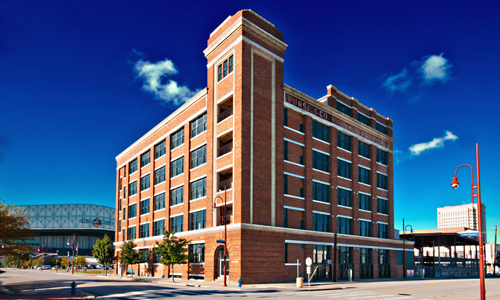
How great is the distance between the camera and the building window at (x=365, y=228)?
58600 mm

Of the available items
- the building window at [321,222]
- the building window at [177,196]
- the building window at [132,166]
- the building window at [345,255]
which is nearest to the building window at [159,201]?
the building window at [177,196]

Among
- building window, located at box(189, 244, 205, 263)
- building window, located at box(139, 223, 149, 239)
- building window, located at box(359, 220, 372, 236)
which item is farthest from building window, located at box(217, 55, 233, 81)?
building window, located at box(359, 220, 372, 236)

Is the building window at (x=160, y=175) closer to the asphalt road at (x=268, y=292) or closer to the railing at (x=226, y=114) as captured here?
the railing at (x=226, y=114)

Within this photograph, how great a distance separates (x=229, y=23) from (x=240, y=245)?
24.6m

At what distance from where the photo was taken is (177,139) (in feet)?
190

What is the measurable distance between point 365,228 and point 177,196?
27.2 meters

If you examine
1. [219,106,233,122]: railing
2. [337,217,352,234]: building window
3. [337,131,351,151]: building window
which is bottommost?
[337,217,352,234]: building window

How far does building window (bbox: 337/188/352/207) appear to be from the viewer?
55.5 m

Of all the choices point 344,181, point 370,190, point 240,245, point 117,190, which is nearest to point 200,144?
point 240,245

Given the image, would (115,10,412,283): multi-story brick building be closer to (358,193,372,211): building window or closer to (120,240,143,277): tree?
(358,193,372,211): building window

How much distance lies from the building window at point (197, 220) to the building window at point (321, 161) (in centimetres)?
1509

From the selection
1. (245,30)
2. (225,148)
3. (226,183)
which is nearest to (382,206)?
(226,183)

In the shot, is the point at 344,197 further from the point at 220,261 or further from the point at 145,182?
the point at 145,182

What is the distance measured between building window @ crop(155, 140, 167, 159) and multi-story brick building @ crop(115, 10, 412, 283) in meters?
0.15
